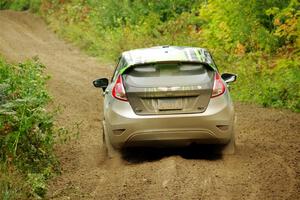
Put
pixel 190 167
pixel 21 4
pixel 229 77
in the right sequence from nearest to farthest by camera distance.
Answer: pixel 190 167 → pixel 229 77 → pixel 21 4

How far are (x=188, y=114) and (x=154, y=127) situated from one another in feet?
1.66

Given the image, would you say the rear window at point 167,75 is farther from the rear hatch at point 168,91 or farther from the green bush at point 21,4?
the green bush at point 21,4

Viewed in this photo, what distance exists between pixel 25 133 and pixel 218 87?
282 cm

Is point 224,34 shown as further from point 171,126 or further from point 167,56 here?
point 171,126

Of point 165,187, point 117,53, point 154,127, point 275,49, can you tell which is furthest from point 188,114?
point 117,53

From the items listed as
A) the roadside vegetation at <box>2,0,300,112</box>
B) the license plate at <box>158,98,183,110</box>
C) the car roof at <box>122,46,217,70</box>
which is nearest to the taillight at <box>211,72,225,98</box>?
the car roof at <box>122,46,217,70</box>

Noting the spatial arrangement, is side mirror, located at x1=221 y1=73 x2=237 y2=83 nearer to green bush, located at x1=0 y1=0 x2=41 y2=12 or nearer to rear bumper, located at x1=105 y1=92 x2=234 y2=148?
rear bumper, located at x1=105 y1=92 x2=234 y2=148

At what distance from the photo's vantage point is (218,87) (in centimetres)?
→ 1037

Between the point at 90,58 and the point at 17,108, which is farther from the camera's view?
the point at 90,58

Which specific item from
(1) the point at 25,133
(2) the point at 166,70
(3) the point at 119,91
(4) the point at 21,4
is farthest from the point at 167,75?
(4) the point at 21,4

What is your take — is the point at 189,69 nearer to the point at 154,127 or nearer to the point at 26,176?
the point at 154,127

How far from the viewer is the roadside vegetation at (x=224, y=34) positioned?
1716 cm

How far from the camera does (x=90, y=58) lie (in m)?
26.5

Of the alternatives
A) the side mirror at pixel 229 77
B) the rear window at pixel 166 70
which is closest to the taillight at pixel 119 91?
the rear window at pixel 166 70
